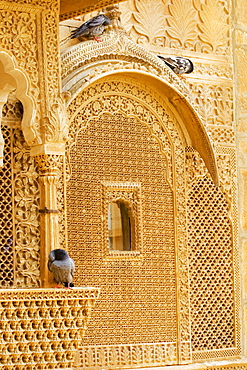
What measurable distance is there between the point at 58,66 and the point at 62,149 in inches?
22.0

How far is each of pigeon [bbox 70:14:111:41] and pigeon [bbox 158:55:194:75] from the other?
0.68 m

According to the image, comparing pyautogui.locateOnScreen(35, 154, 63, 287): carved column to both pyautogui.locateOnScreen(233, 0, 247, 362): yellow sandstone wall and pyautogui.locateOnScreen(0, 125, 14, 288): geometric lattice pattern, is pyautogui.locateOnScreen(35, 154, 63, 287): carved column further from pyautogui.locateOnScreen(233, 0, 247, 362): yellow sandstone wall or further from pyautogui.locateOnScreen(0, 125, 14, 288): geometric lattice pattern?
pyautogui.locateOnScreen(233, 0, 247, 362): yellow sandstone wall

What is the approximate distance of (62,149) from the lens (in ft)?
21.8

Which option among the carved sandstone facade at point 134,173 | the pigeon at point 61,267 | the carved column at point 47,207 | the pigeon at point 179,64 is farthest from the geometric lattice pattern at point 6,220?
the pigeon at point 179,64

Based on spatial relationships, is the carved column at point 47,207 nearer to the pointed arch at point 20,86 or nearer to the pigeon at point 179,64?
the pointed arch at point 20,86

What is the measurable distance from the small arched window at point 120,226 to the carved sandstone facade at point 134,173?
0.40ft

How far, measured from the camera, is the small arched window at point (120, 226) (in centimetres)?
782

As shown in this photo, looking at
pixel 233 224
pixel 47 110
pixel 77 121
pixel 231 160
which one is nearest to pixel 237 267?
pixel 233 224

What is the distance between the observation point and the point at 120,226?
8250mm

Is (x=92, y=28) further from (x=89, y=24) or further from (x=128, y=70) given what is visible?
(x=128, y=70)

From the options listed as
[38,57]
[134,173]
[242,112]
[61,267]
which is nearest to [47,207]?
[61,267]

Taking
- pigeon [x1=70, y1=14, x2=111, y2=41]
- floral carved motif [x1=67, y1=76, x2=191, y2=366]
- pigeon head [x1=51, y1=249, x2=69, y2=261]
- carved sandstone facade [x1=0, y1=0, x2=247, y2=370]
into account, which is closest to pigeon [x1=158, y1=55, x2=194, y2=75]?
carved sandstone facade [x1=0, y1=0, x2=247, y2=370]

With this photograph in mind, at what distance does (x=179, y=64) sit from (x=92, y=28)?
0.90 metres

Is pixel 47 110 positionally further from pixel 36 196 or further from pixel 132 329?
pixel 132 329
